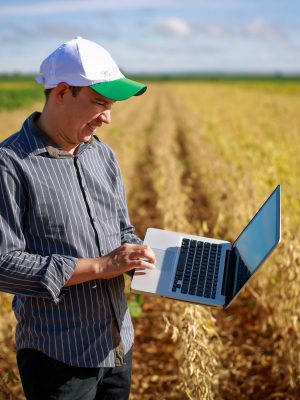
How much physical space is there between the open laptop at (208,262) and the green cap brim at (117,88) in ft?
2.27

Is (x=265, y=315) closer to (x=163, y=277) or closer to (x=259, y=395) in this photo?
(x=259, y=395)

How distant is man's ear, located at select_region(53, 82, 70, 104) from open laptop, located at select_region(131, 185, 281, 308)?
2.38ft

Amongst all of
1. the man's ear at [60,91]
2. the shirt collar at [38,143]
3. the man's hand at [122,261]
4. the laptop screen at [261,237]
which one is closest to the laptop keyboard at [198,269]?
the laptop screen at [261,237]

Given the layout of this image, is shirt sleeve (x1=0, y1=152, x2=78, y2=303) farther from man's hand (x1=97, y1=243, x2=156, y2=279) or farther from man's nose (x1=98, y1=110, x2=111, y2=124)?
man's nose (x1=98, y1=110, x2=111, y2=124)

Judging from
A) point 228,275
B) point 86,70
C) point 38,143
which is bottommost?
point 228,275

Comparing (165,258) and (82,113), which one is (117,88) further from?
(165,258)

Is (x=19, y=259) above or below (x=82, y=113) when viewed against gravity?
below

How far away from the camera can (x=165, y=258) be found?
7.30 feet

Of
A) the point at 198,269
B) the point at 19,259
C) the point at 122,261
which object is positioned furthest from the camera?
the point at 198,269

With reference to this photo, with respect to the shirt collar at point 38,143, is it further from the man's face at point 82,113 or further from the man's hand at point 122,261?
the man's hand at point 122,261

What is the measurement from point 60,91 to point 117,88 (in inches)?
7.8

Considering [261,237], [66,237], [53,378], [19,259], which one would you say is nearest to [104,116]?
[66,237]

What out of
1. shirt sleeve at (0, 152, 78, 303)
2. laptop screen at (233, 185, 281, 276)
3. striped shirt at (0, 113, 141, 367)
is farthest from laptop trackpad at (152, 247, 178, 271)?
shirt sleeve at (0, 152, 78, 303)

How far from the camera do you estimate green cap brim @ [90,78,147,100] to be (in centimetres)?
180
